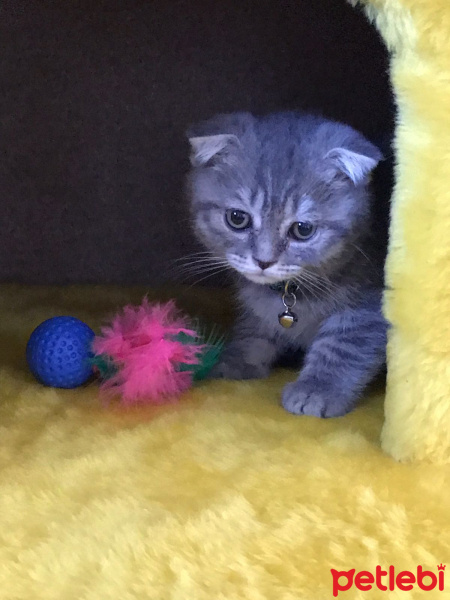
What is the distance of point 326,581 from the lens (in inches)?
25.7

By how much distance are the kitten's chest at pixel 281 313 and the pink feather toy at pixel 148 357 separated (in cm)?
14

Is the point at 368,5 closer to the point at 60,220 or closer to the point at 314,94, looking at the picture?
the point at 314,94

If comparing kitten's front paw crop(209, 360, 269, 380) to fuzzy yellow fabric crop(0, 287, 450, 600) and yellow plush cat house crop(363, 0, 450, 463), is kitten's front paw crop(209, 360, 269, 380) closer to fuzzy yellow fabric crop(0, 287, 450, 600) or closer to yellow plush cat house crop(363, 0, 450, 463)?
fuzzy yellow fabric crop(0, 287, 450, 600)

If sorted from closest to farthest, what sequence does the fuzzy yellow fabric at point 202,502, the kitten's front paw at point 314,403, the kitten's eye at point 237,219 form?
the fuzzy yellow fabric at point 202,502 < the kitten's front paw at point 314,403 < the kitten's eye at point 237,219

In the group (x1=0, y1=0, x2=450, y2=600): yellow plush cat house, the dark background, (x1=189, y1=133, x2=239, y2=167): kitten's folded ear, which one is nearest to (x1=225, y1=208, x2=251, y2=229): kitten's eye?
(x1=189, y1=133, x2=239, y2=167): kitten's folded ear

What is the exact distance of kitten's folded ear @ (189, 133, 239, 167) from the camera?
1.14 metres

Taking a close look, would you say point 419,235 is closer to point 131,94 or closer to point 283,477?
point 283,477

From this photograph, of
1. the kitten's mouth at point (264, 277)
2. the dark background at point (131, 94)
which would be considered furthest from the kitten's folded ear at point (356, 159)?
the dark background at point (131, 94)

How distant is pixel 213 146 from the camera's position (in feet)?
3.78

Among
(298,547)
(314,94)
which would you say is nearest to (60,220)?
(314,94)

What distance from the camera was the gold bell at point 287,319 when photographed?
46.8 inches

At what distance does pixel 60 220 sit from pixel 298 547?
1.22m

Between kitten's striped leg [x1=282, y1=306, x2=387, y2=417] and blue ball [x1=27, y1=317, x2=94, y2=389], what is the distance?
358mm

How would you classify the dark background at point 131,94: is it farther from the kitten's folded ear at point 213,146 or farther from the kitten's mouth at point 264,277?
the kitten's mouth at point 264,277
